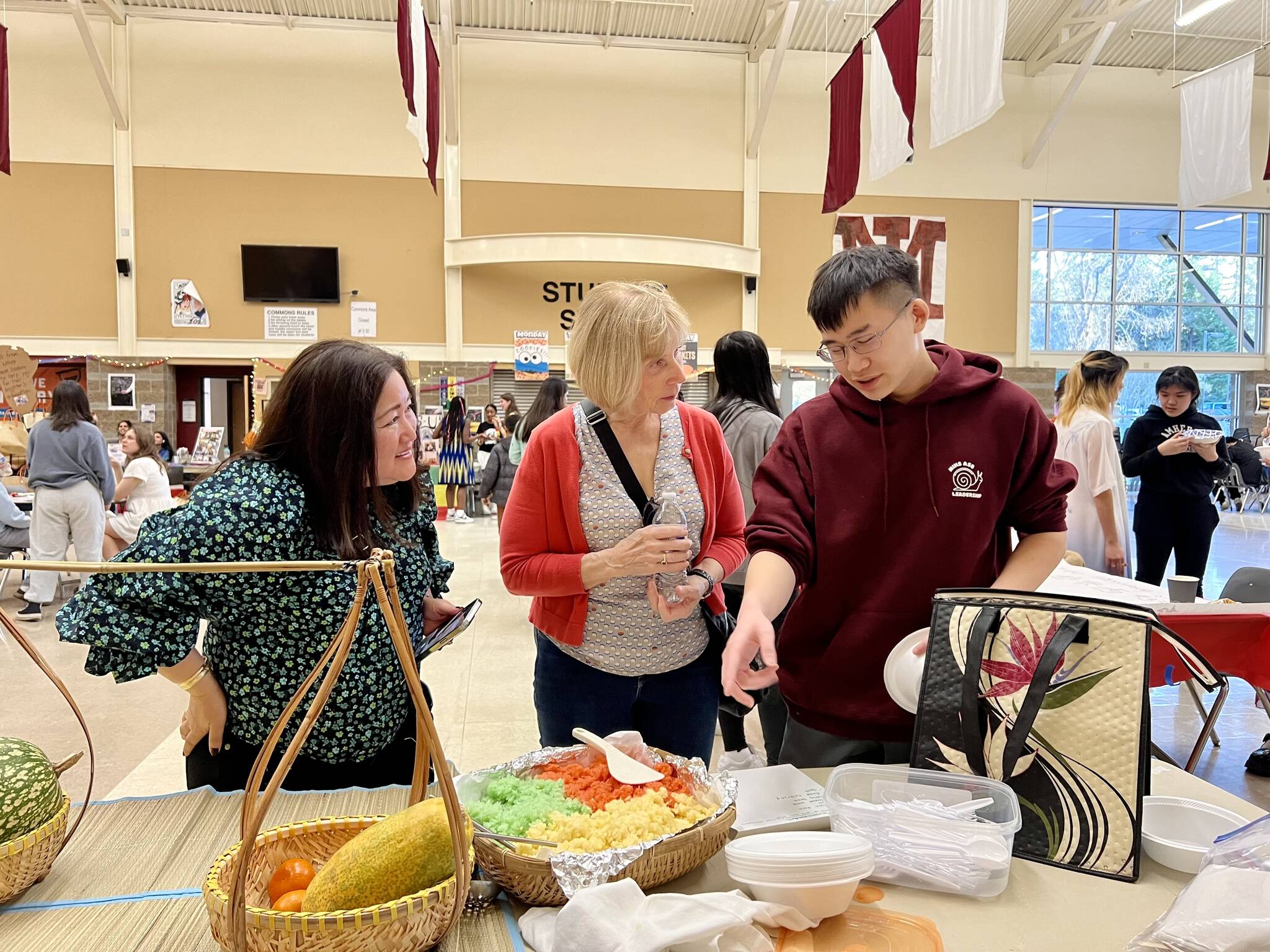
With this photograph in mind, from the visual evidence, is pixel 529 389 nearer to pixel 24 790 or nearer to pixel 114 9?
pixel 114 9

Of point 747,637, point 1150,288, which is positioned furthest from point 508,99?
point 747,637

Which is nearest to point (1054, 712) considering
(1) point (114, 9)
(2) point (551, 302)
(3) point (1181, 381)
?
(3) point (1181, 381)

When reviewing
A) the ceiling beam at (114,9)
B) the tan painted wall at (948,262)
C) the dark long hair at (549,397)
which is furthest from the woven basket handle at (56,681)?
the ceiling beam at (114,9)

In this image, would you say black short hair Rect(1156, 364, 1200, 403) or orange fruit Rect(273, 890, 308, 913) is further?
black short hair Rect(1156, 364, 1200, 403)

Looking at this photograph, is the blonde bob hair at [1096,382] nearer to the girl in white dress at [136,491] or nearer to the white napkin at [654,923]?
the white napkin at [654,923]

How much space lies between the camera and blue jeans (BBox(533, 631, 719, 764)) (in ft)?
5.99

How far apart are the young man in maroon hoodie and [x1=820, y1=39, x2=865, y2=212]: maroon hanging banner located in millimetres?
9209

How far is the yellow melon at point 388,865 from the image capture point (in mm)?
874

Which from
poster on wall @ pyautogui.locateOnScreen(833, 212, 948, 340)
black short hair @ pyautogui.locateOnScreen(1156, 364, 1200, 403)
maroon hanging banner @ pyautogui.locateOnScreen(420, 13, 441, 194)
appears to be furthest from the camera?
poster on wall @ pyautogui.locateOnScreen(833, 212, 948, 340)

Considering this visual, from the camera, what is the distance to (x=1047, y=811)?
3.96 feet

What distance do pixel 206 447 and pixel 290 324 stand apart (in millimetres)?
2471

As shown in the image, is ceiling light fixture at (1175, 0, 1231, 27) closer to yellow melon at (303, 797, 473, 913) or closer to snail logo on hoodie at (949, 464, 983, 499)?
snail logo on hoodie at (949, 464, 983, 499)

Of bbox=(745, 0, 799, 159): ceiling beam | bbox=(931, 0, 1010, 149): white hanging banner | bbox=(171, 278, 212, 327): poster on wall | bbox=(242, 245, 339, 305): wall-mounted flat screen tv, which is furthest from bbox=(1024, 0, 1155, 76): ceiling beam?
bbox=(171, 278, 212, 327): poster on wall

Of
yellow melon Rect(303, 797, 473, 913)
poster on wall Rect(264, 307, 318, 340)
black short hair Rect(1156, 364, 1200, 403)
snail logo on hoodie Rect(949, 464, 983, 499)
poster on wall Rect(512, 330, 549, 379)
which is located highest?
poster on wall Rect(264, 307, 318, 340)
